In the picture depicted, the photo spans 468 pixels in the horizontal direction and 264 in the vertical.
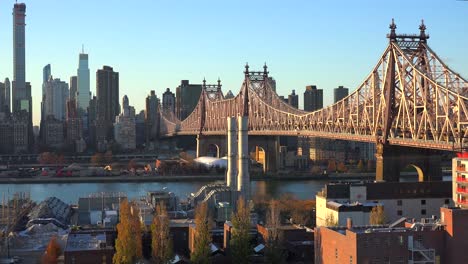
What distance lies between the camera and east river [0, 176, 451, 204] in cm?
2111

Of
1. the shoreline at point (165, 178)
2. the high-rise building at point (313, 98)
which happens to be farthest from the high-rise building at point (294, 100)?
the shoreline at point (165, 178)

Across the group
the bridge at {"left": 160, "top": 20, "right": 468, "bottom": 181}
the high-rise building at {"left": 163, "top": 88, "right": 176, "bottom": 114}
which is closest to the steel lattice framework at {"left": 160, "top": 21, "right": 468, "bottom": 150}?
the bridge at {"left": 160, "top": 20, "right": 468, "bottom": 181}

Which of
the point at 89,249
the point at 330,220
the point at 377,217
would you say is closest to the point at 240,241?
the point at 89,249

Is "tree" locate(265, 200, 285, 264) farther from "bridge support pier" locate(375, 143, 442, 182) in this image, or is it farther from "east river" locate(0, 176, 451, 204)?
"east river" locate(0, 176, 451, 204)

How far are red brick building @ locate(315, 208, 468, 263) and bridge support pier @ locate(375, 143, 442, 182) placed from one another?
28.9 feet

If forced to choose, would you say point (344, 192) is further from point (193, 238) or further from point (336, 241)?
point (336, 241)

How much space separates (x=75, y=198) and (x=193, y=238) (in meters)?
11.1

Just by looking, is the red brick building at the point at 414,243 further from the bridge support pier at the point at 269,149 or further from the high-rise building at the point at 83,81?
the high-rise building at the point at 83,81

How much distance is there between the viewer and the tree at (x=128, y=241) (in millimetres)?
9320

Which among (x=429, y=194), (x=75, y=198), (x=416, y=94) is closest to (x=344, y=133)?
(x=416, y=94)

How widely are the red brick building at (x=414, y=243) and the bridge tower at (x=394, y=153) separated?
8808 mm

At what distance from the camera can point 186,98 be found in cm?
6091

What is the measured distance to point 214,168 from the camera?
2833 cm

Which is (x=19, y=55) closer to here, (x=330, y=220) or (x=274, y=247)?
(x=330, y=220)
